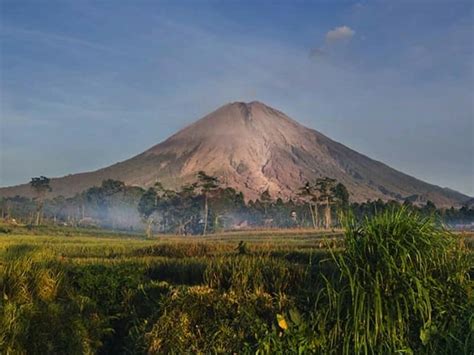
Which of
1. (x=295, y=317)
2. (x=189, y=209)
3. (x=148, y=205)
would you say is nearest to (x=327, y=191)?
(x=189, y=209)

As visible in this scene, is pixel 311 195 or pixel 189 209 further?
pixel 189 209

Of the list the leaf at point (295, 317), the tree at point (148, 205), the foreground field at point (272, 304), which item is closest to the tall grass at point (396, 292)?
the foreground field at point (272, 304)

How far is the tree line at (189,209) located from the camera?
9612 cm

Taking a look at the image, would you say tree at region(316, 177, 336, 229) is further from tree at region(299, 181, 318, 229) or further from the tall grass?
the tall grass

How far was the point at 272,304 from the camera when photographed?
8180 mm

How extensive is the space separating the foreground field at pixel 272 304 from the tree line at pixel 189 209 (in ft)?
263

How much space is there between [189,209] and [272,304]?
95.9 meters

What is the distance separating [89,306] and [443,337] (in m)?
5.43

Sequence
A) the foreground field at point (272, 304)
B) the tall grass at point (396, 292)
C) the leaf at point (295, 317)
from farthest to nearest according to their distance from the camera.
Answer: the leaf at point (295, 317) → the foreground field at point (272, 304) → the tall grass at point (396, 292)

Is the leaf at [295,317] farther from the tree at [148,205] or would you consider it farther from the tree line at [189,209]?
the tree at [148,205]

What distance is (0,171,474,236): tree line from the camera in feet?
315

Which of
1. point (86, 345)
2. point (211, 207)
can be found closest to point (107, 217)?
point (211, 207)

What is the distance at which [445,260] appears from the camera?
746cm

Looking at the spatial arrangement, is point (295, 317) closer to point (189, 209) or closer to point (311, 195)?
point (311, 195)
